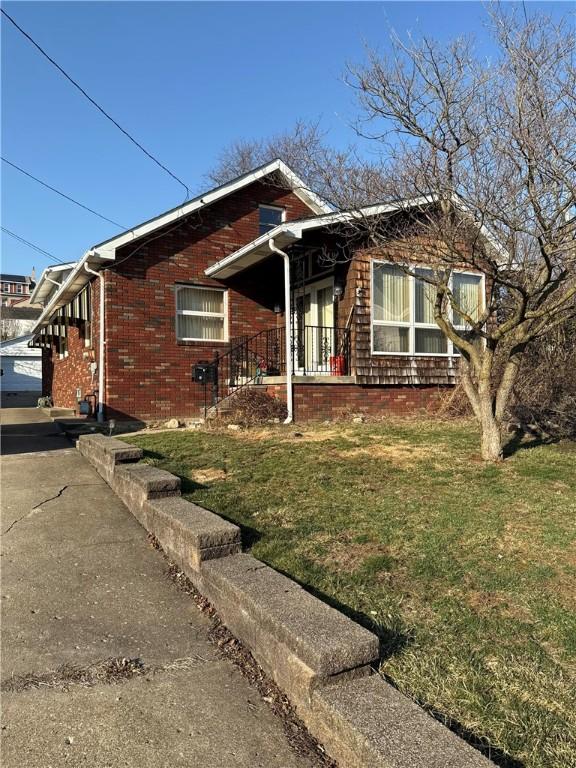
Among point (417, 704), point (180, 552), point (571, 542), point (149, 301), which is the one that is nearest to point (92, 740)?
point (417, 704)

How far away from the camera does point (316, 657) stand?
2.22 metres

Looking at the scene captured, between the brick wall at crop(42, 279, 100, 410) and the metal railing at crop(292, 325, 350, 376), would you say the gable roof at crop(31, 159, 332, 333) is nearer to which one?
the brick wall at crop(42, 279, 100, 410)

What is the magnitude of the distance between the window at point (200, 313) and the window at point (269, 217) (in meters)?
1.97

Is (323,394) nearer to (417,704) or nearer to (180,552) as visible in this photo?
(180,552)

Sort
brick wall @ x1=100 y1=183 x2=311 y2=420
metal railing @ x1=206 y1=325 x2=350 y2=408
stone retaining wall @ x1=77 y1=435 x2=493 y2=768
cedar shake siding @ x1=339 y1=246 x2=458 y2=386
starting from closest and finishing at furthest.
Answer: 1. stone retaining wall @ x1=77 y1=435 x2=493 y2=768
2. cedar shake siding @ x1=339 y1=246 x2=458 y2=386
3. brick wall @ x1=100 y1=183 x2=311 y2=420
4. metal railing @ x1=206 y1=325 x2=350 y2=408

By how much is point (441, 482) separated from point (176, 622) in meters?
3.13

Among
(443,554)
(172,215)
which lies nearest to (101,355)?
(172,215)

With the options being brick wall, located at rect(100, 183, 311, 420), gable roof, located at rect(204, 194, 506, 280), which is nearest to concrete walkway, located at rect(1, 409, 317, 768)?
gable roof, located at rect(204, 194, 506, 280)

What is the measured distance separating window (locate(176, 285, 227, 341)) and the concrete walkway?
25.5 feet

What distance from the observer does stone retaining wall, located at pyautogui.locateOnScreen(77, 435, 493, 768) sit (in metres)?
1.83

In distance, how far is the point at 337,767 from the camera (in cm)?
199

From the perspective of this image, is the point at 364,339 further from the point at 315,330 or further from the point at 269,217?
the point at 269,217

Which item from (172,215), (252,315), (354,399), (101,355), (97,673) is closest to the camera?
Result: (97,673)

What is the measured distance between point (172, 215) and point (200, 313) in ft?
6.95
